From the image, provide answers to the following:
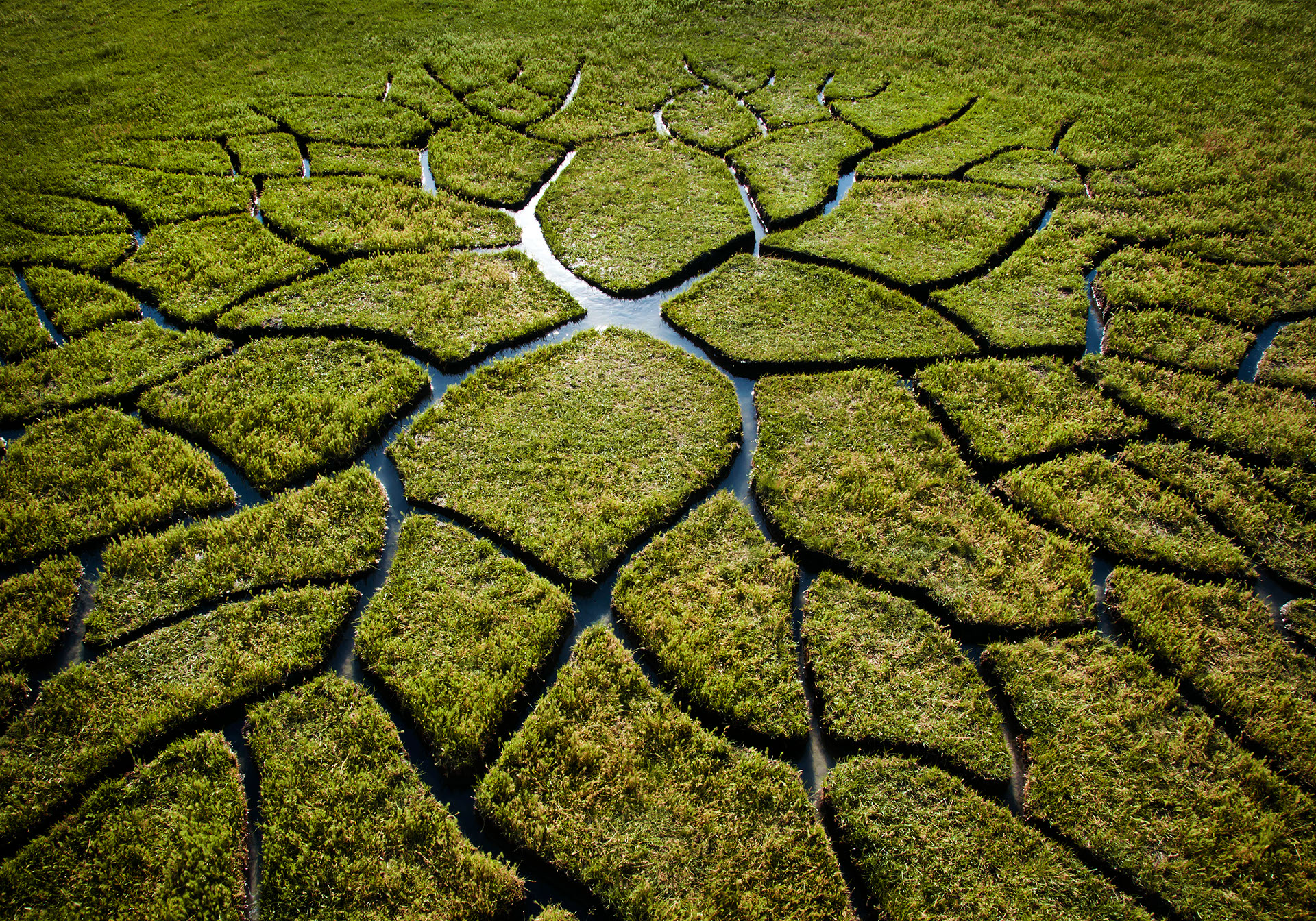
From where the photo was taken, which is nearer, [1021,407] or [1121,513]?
[1121,513]

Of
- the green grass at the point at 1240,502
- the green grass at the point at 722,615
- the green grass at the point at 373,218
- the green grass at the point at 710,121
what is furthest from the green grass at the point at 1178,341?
the green grass at the point at 373,218

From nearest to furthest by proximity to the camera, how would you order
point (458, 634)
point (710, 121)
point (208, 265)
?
point (458, 634), point (208, 265), point (710, 121)

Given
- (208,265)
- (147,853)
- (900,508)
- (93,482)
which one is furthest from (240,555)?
(900,508)

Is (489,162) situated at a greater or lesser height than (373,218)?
greater

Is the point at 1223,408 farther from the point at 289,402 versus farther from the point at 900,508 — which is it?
the point at 289,402

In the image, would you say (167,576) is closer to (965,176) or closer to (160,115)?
(160,115)

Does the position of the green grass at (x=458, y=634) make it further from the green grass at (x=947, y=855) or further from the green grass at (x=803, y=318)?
the green grass at (x=803, y=318)

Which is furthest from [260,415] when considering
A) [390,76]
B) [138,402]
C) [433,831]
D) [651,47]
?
[651,47]
